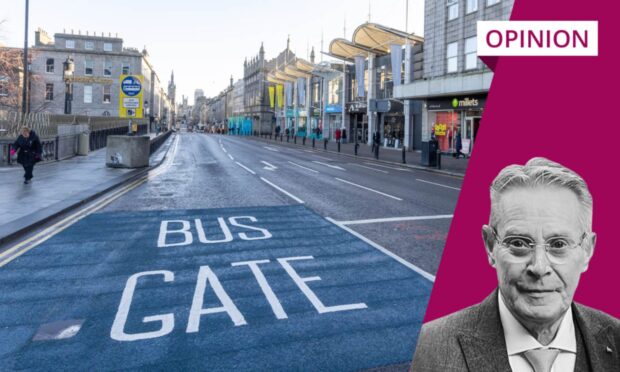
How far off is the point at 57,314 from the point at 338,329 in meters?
2.84

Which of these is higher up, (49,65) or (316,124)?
(49,65)

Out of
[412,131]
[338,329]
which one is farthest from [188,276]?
[412,131]

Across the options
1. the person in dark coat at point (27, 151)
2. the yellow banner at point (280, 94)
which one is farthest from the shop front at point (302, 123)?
the person in dark coat at point (27, 151)

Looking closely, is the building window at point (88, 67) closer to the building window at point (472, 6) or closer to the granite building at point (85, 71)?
the granite building at point (85, 71)

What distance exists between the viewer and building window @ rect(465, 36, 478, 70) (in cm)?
2794

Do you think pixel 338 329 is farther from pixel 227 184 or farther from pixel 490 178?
pixel 227 184

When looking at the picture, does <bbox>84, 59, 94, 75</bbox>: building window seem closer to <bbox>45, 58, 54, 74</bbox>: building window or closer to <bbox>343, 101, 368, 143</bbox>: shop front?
<bbox>45, 58, 54, 74</bbox>: building window

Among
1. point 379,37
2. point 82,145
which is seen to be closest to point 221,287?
point 82,145

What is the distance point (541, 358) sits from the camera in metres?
1.12

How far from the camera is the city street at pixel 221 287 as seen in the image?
3.74 metres

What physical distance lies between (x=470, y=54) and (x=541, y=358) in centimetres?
3030

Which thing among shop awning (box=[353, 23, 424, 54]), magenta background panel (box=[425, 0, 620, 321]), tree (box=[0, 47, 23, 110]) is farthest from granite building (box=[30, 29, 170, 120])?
magenta background panel (box=[425, 0, 620, 321])

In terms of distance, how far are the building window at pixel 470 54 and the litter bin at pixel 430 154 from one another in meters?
8.39

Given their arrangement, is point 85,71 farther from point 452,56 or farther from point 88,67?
point 452,56
